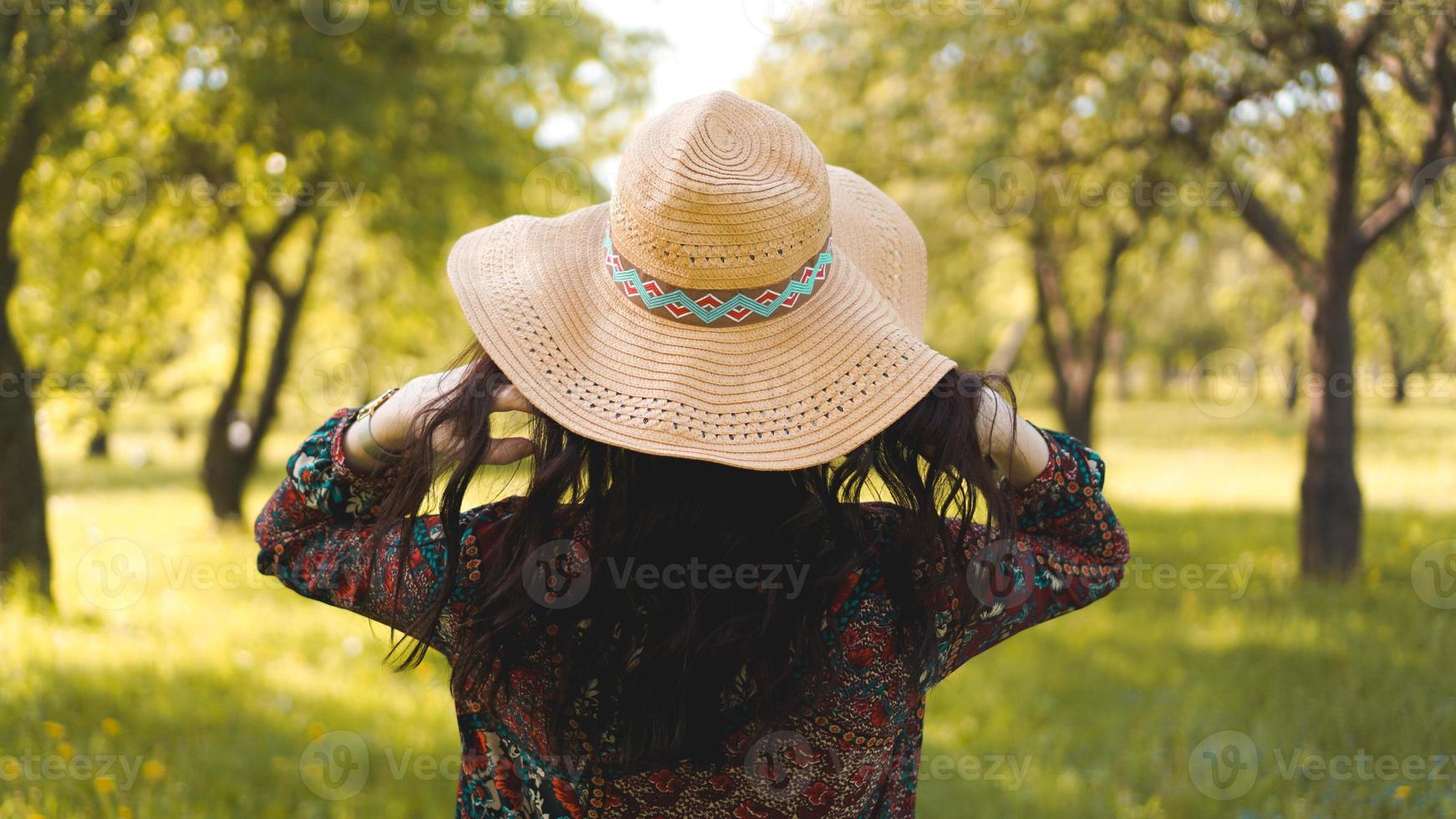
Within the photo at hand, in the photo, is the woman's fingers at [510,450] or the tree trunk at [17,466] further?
the tree trunk at [17,466]

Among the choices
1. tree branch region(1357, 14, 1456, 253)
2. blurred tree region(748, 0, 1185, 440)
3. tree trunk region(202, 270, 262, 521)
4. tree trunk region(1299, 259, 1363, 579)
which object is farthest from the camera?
tree trunk region(202, 270, 262, 521)

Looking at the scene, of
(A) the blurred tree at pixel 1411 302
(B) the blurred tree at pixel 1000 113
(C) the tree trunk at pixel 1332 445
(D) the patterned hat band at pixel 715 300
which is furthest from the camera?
(B) the blurred tree at pixel 1000 113

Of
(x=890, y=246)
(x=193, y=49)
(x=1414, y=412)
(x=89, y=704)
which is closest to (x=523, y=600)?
(x=890, y=246)

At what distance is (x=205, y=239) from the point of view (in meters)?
9.76

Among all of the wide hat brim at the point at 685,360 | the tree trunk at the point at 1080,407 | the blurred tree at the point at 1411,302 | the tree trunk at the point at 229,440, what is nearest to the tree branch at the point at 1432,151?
the blurred tree at the point at 1411,302

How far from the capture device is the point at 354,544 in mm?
1522

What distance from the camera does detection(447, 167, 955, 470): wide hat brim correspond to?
137 centimetres

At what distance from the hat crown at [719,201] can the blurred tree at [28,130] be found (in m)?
4.23

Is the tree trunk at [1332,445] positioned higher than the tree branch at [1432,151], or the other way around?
the tree branch at [1432,151]

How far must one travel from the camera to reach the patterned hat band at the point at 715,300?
148 centimetres

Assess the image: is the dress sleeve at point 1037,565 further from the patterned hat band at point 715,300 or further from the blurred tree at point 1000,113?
the blurred tree at point 1000,113

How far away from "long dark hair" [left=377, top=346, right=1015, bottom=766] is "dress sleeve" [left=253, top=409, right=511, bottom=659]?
0.02m

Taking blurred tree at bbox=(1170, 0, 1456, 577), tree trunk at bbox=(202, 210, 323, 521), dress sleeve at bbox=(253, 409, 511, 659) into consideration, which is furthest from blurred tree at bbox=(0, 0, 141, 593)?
blurred tree at bbox=(1170, 0, 1456, 577)

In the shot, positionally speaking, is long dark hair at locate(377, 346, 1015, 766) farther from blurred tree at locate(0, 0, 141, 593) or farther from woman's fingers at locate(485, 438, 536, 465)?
blurred tree at locate(0, 0, 141, 593)
